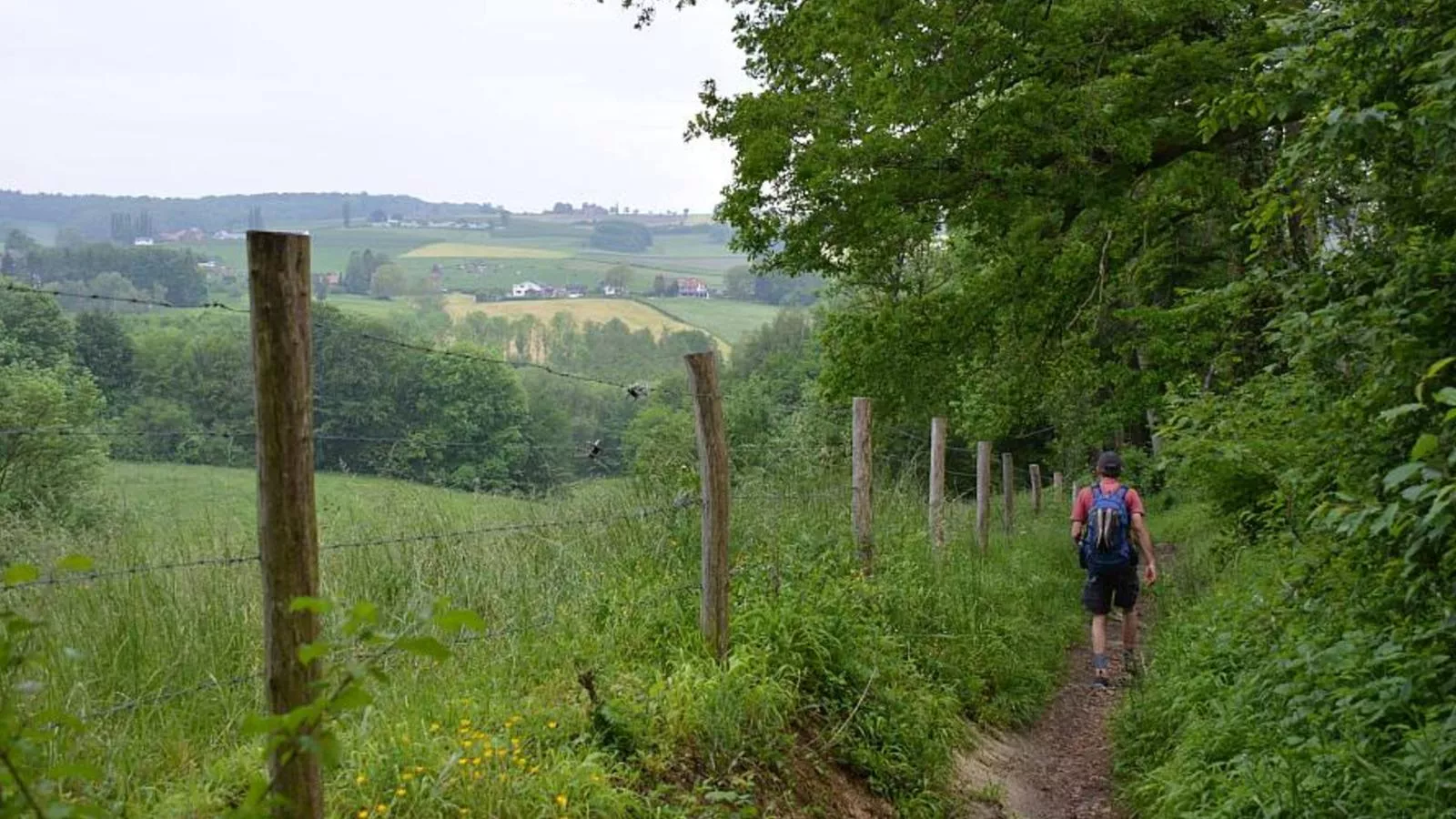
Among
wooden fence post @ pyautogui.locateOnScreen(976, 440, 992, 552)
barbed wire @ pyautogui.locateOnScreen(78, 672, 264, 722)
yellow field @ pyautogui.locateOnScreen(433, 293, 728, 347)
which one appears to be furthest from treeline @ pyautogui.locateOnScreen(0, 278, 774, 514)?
yellow field @ pyautogui.locateOnScreen(433, 293, 728, 347)

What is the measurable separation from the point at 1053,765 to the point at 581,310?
268 feet

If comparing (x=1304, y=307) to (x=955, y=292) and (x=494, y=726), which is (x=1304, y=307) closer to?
(x=494, y=726)

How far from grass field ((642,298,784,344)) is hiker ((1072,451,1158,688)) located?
77.5m

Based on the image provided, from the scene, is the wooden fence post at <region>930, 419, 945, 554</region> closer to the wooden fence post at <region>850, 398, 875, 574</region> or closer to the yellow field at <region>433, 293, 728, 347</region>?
the wooden fence post at <region>850, 398, 875, 574</region>

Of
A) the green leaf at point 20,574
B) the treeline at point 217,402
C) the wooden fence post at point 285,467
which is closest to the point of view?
the green leaf at point 20,574

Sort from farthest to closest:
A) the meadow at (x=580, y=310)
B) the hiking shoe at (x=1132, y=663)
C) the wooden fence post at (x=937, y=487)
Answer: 1. the meadow at (x=580, y=310)
2. the wooden fence post at (x=937, y=487)
3. the hiking shoe at (x=1132, y=663)

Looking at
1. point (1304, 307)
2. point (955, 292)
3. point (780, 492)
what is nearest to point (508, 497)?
point (780, 492)

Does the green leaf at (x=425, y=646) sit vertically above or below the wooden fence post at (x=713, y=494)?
above

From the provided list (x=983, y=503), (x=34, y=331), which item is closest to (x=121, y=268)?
(x=34, y=331)

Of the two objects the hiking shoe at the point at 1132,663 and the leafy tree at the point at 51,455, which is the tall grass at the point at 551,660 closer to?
the leafy tree at the point at 51,455

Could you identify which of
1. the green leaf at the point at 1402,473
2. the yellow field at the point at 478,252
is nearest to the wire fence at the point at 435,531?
the green leaf at the point at 1402,473

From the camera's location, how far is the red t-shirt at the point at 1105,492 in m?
9.59

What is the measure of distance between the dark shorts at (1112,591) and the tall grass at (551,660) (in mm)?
759

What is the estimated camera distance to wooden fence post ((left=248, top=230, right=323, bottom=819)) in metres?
3.19
